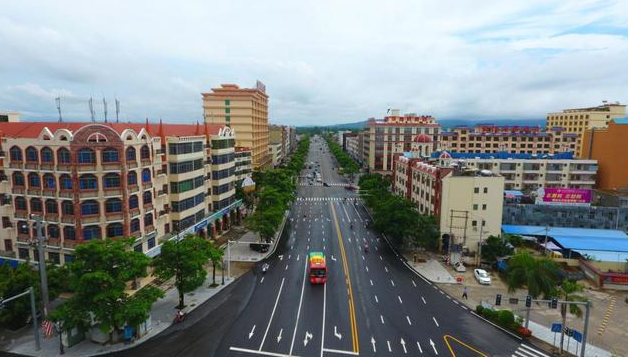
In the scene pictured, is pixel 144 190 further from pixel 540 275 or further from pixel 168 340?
pixel 540 275

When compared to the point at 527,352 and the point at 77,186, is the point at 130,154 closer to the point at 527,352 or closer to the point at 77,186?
the point at 77,186

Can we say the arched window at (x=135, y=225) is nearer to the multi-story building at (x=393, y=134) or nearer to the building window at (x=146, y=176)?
the building window at (x=146, y=176)

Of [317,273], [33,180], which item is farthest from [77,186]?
[317,273]

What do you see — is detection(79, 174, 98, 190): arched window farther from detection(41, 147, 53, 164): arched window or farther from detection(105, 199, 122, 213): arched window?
detection(41, 147, 53, 164): arched window

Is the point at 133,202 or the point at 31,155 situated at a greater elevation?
the point at 31,155

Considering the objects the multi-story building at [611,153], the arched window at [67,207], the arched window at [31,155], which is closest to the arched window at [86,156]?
the arched window at [67,207]

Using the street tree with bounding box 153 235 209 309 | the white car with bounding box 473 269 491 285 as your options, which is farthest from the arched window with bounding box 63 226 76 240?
the white car with bounding box 473 269 491 285
